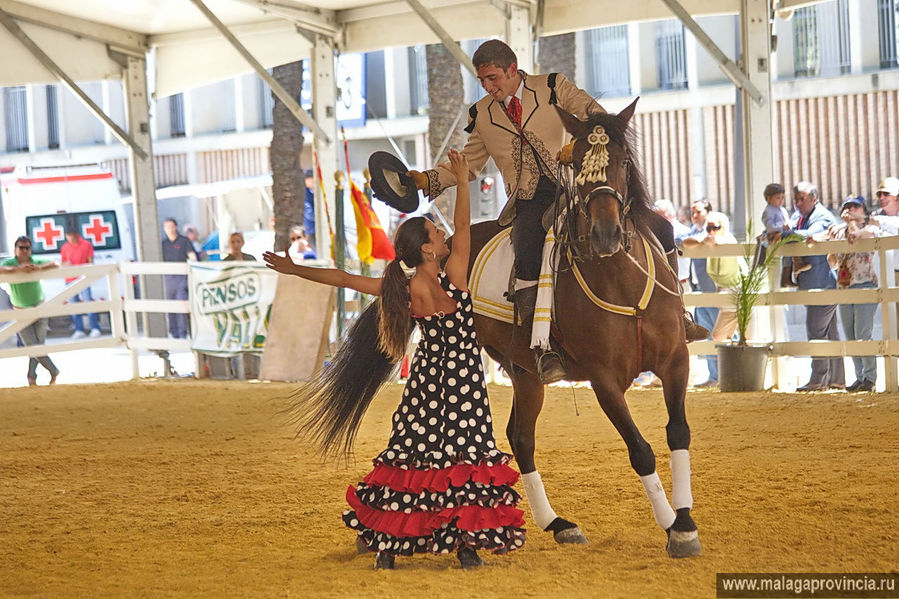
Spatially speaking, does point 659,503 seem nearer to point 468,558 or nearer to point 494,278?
point 468,558

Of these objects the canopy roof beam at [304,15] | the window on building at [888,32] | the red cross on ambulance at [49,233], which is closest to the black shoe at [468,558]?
the canopy roof beam at [304,15]

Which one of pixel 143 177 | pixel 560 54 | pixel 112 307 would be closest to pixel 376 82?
pixel 560 54

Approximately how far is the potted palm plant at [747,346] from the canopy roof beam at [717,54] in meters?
1.64

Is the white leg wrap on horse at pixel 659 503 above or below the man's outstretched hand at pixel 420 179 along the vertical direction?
below

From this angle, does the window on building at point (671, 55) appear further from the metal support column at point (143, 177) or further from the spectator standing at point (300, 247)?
the metal support column at point (143, 177)

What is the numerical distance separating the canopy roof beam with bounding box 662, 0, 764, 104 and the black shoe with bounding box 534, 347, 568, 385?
254 inches

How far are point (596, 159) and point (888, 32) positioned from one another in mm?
20247

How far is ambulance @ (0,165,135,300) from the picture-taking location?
21.2 m

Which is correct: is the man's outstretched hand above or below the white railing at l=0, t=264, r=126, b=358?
above

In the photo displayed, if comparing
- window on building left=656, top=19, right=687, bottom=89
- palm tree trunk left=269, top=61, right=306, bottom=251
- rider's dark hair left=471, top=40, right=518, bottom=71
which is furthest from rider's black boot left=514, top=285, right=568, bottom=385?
window on building left=656, top=19, right=687, bottom=89

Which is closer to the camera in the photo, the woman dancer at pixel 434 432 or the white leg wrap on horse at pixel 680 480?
the woman dancer at pixel 434 432

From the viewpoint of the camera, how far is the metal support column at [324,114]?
46.4 feet

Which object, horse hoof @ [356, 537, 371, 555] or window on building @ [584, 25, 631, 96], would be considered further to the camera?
window on building @ [584, 25, 631, 96]

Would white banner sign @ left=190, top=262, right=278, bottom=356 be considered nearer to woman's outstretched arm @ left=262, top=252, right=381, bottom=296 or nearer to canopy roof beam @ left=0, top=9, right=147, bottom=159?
canopy roof beam @ left=0, top=9, right=147, bottom=159
